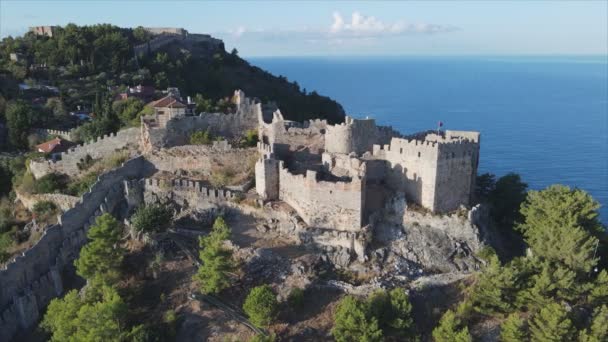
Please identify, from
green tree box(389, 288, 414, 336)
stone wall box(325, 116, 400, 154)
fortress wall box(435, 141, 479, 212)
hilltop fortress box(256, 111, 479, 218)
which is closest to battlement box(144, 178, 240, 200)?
hilltop fortress box(256, 111, 479, 218)

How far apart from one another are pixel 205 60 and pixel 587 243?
198ft

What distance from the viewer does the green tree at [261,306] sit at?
24281 millimetres

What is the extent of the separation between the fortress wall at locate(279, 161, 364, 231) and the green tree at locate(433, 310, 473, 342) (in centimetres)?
716

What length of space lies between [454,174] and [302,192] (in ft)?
28.1

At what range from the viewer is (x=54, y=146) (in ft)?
138

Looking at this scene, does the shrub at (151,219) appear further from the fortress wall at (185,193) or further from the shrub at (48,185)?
the shrub at (48,185)

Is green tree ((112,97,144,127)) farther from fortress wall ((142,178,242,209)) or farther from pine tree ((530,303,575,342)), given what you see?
pine tree ((530,303,575,342))

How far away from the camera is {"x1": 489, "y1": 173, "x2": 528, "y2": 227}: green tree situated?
120 ft

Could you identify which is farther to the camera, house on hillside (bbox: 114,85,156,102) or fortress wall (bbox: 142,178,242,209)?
house on hillside (bbox: 114,85,156,102)

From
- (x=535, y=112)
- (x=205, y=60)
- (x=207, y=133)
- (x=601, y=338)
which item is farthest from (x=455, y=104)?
(x=601, y=338)

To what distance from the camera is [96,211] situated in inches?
1298

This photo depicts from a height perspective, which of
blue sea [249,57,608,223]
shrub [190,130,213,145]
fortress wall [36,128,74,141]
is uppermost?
shrub [190,130,213,145]

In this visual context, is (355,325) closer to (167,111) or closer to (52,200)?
(167,111)

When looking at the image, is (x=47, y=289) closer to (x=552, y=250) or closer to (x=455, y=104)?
(x=552, y=250)
